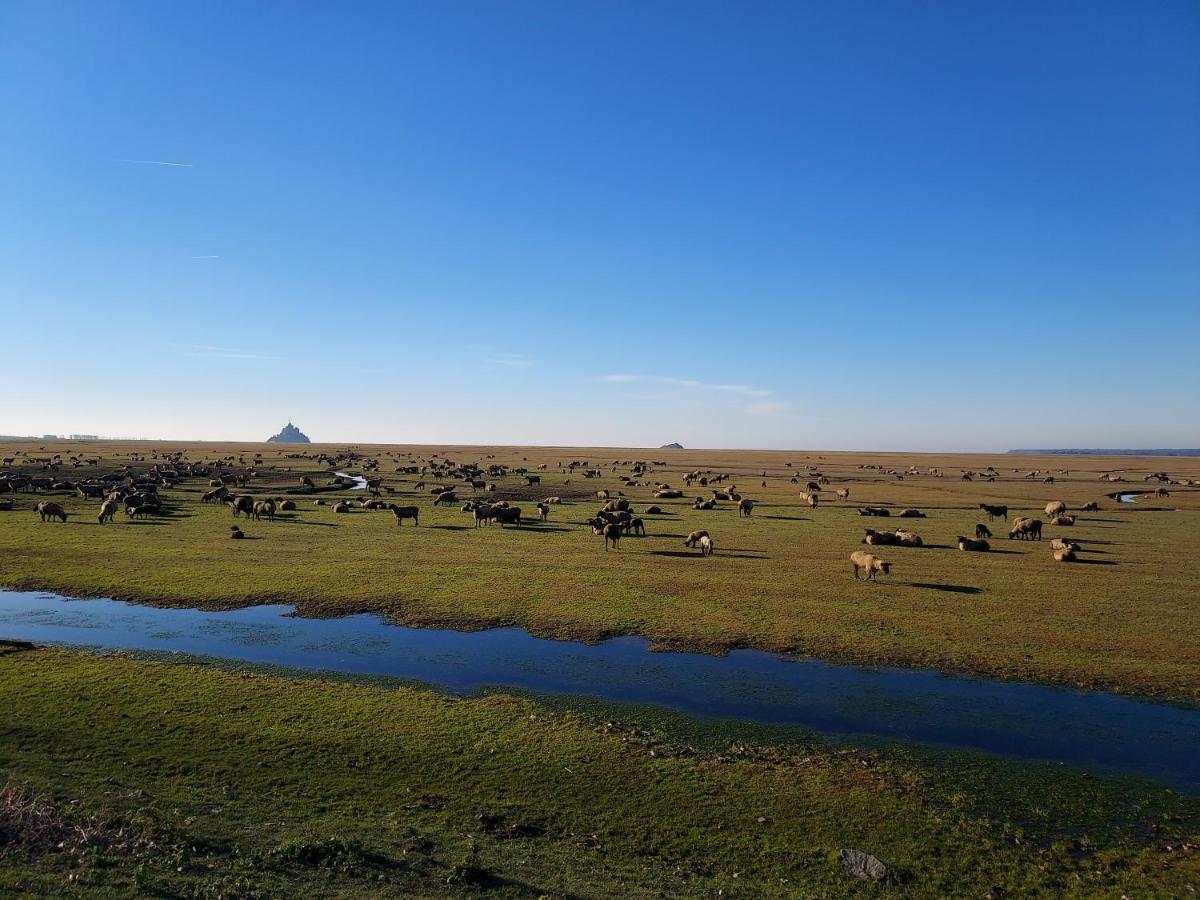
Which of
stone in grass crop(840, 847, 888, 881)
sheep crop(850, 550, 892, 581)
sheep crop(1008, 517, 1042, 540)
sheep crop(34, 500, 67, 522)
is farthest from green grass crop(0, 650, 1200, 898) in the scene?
sheep crop(34, 500, 67, 522)

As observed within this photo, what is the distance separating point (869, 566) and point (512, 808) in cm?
2265

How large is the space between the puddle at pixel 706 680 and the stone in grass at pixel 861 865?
483cm

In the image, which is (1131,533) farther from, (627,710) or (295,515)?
(295,515)

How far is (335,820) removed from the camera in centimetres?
1072

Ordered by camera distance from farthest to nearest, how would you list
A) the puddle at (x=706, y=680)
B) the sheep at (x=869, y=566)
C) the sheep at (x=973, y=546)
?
the sheep at (x=973, y=546), the sheep at (x=869, y=566), the puddle at (x=706, y=680)

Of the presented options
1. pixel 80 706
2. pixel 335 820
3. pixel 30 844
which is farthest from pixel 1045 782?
pixel 80 706

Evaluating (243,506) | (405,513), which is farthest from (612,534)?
(243,506)

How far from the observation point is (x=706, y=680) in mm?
18094

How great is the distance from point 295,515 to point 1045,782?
152ft

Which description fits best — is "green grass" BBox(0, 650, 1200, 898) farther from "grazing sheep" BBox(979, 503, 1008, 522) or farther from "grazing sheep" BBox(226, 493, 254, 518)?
"grazing sheep" BBox(979, 503, 1008, 522)

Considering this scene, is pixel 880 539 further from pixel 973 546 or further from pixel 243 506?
pixel 243 506

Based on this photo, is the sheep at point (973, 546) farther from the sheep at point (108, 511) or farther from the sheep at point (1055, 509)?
the sheep at point (108, 511)

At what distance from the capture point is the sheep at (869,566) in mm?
28969

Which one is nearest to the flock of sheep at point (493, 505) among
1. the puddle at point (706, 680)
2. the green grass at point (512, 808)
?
the puddle at point (706, 680)
